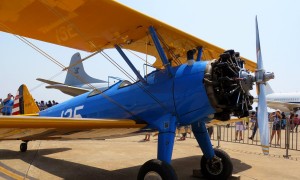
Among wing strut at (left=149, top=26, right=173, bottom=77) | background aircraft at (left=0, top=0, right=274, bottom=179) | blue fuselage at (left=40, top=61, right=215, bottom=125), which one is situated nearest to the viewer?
background aircraft at (left=0, top=0, right=274, bottom=179)

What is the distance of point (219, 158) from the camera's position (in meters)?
5.43

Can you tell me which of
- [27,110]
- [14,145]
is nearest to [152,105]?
[27,110]

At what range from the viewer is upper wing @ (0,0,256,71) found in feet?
15.1

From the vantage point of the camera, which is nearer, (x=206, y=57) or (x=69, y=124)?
(x=69, y=124)

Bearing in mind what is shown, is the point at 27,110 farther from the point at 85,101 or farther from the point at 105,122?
the point at 105,122

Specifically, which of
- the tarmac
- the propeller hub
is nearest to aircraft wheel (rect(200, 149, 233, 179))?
the tarmac

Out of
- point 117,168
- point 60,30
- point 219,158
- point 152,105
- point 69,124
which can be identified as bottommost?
point 117,168

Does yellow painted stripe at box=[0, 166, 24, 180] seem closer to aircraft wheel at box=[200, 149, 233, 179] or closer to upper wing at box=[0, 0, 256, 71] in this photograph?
upper wing at box=[0, 0, 256, 71]

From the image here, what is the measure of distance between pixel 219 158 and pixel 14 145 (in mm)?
7181

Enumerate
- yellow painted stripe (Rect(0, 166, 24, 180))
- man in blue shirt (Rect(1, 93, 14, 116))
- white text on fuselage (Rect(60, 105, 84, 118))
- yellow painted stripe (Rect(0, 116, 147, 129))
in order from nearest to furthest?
yellow painted stripe (Rect(0, 116, 147, 129))
yellow painted stripe (Rect(0, 166, 24, 180))
white text on fuselage (Rect(60, 105, 84, 118))
man in blue shirt (Rect(1, 93, 14, 116))

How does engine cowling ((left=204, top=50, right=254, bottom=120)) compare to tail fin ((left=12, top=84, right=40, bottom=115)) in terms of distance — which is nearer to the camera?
engine cowling ((left=204, top=50, right=254, bottom=120))

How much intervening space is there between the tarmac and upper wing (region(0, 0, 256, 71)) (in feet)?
8.52

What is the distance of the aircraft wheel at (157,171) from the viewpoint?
3.89 m

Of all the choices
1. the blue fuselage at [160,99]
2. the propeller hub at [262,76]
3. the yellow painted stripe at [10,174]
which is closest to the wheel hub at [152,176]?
the blue fuselage at [160,99]
